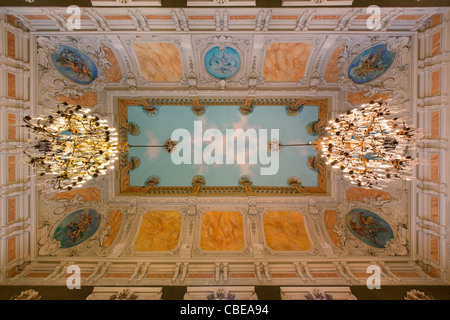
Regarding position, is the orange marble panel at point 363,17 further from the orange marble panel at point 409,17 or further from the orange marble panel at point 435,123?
the orange marble panel at point 435,123

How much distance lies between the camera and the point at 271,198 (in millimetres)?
A: 8812

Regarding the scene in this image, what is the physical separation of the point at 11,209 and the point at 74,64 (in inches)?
217

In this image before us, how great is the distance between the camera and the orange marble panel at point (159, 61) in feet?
25.0

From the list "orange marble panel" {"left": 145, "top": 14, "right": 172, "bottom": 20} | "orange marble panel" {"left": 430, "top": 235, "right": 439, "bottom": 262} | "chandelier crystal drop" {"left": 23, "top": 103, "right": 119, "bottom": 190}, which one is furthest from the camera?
"orange marble panel" {"left": 430, "top": 235, "right": 439, "bottom": 262}

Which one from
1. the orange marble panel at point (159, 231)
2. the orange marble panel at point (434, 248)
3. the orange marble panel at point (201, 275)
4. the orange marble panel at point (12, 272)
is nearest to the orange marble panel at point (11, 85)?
the orange marble panel at point (12, 272)

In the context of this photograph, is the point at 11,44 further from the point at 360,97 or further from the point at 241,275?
the point at 360,97

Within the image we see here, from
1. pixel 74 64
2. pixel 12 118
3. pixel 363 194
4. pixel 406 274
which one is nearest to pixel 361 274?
pixel 406 274

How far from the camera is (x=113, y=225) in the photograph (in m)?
8.48

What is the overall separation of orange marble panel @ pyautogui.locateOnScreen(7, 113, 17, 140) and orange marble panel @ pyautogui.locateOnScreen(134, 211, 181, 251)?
512 centimetres

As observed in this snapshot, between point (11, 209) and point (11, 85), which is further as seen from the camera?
point (11, 209)

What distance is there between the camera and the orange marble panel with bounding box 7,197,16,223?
658 cm

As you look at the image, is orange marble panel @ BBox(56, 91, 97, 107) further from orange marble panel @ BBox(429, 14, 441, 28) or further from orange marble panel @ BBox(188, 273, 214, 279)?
orange marble panel @ BBox(429, 14, 441, 28)

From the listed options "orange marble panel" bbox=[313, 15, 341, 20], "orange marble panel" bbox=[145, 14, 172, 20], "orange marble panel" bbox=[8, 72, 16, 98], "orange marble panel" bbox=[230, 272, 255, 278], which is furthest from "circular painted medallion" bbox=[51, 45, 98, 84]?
"orange marble panel" bbox=[230, 272, 255, 278]
